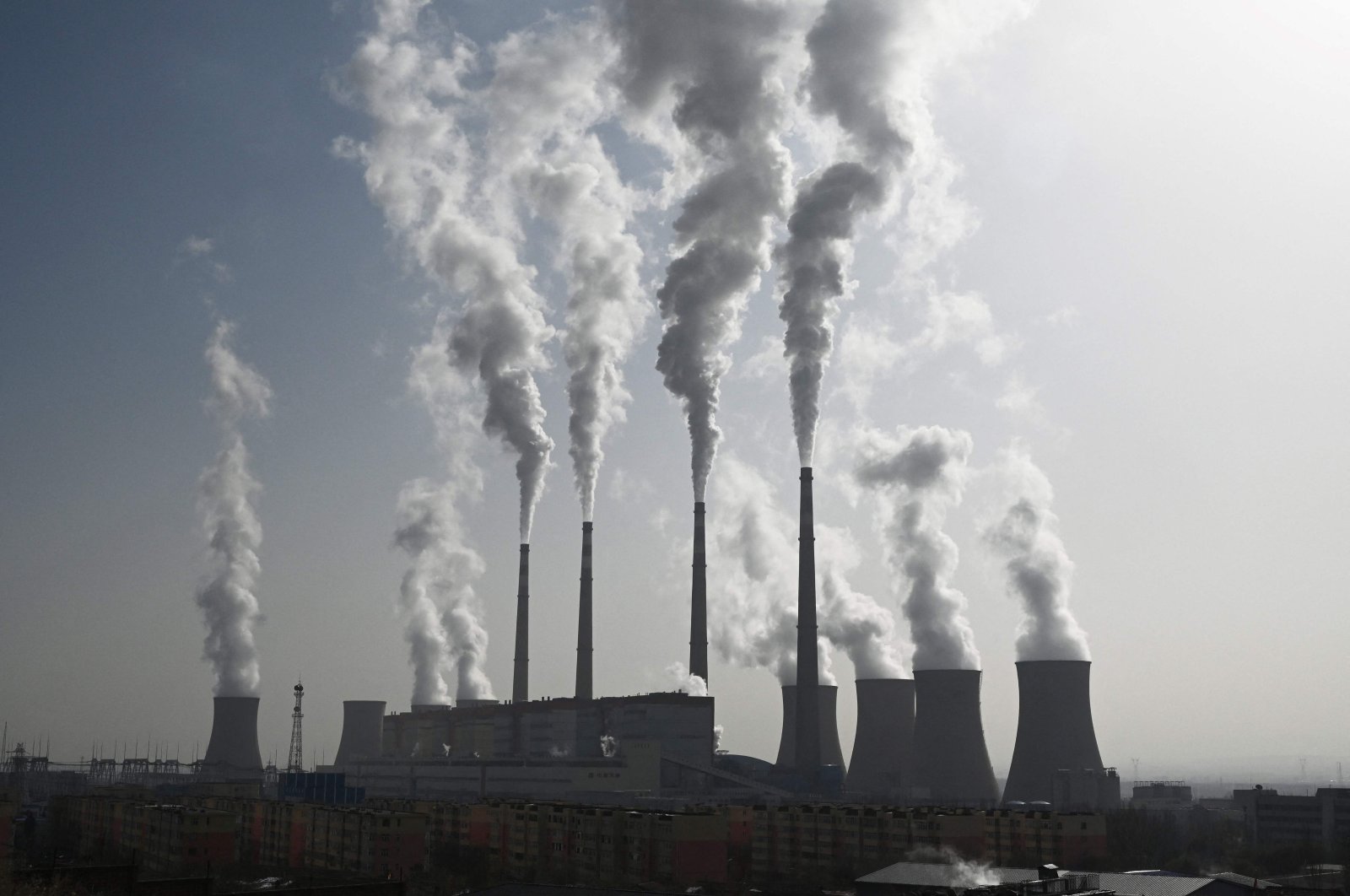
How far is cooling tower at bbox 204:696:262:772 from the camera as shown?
74.1 m

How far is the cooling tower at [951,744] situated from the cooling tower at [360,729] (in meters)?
49.5

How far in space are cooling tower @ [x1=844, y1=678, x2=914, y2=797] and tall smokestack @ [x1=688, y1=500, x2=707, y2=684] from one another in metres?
11.1

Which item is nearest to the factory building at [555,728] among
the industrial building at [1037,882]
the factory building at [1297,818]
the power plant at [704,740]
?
the power plant at [704,740]

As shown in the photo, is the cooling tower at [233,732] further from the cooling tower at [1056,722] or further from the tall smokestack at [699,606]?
the cooling tower at [1056,722]

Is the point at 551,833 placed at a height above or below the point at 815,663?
below

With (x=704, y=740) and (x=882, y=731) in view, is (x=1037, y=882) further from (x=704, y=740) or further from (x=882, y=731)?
(x=704, y=740)

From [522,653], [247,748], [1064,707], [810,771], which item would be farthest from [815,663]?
[247,748]

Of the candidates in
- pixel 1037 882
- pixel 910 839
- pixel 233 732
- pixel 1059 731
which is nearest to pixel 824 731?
pixel 1059 731

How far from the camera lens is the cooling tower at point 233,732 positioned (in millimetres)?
74062

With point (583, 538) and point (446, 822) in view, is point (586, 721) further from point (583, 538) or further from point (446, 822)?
point (446, 822)

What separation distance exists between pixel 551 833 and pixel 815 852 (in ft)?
29.0

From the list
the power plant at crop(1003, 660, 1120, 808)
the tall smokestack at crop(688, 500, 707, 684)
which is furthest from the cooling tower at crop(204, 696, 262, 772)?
the power plant at crop(1003, 660, 1120, 808)

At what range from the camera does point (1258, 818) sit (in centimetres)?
6306

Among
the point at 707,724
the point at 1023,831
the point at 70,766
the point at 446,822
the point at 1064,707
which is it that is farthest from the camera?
the point at 70,766
